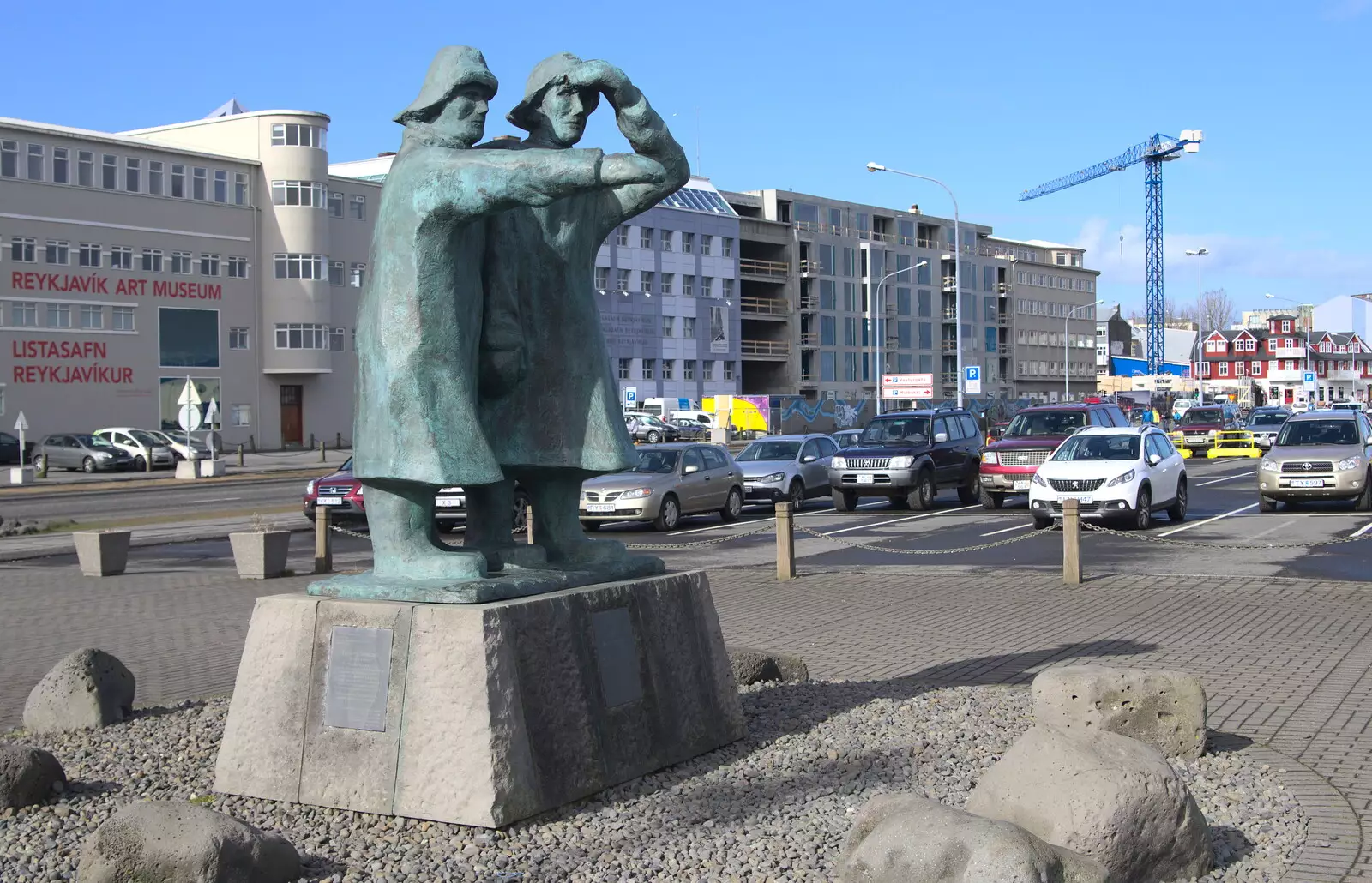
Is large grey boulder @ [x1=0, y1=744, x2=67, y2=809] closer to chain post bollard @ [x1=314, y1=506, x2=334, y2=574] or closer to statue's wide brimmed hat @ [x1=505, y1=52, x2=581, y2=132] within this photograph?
statue's wide brimmed hat @ [x1=505, y1=52, x2=581, y2=132]

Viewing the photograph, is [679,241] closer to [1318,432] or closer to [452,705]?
[1318,432]

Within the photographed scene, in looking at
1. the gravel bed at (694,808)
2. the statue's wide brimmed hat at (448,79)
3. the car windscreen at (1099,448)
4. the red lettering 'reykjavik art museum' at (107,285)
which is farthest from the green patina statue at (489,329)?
the red lettering 'reykjavik art museum' at (107,285)

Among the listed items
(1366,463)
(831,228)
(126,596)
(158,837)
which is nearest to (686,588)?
(158,837)

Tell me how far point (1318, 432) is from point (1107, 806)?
908 inches

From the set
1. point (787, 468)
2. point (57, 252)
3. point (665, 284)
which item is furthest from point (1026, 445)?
point (665, 284)

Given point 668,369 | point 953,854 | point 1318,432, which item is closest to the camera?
point 953,854

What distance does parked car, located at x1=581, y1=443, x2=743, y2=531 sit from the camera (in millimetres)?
24438

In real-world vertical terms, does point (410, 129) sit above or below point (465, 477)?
above

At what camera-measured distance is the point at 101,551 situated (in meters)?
18.2

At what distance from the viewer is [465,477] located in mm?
6141

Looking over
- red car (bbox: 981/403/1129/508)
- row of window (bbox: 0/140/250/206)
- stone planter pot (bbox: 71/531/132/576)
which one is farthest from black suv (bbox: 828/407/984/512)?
row of window (bbox: 0/140/250/206)

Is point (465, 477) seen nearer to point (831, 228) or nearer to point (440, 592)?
point (440, 592)

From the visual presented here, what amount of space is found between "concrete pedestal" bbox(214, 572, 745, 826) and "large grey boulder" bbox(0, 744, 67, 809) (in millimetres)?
709

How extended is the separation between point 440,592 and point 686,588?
1477 mm
